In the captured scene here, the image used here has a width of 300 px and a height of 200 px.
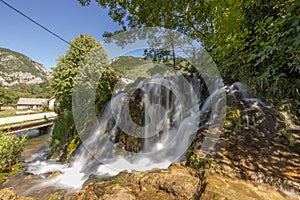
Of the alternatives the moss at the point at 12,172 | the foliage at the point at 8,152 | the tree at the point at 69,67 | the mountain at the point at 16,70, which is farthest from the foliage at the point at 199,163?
the mountain at the point at 16,70

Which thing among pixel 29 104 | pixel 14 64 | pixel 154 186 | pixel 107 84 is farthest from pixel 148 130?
pixel 14 64

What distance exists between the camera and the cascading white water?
3.53 meters

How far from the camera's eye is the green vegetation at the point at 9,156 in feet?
13.8

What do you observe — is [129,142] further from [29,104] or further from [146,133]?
[29,104]

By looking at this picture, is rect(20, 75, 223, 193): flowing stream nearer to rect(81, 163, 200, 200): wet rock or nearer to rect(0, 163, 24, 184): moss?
rect(0, 163, 24, 184): moss

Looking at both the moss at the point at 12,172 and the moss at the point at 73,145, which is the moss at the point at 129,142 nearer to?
the moss at the point at 73,145

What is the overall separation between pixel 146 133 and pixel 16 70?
162 metres

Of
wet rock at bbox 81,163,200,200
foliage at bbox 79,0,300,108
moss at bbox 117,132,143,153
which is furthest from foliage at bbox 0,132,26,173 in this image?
foliage at bbox 79,0,300,108

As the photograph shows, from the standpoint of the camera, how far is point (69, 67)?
1379cm

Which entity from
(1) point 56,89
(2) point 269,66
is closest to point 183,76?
(2) point 269,66

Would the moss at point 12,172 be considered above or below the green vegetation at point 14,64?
below

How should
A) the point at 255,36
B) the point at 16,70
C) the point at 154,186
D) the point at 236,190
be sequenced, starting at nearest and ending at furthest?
the point at 236,190 < the point at 154,186 < the point at 255,36 < the point at 16,70

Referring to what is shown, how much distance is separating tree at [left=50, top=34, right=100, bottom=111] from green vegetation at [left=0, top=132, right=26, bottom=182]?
309 inches

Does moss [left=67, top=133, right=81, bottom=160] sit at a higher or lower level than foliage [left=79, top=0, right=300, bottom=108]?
lower
